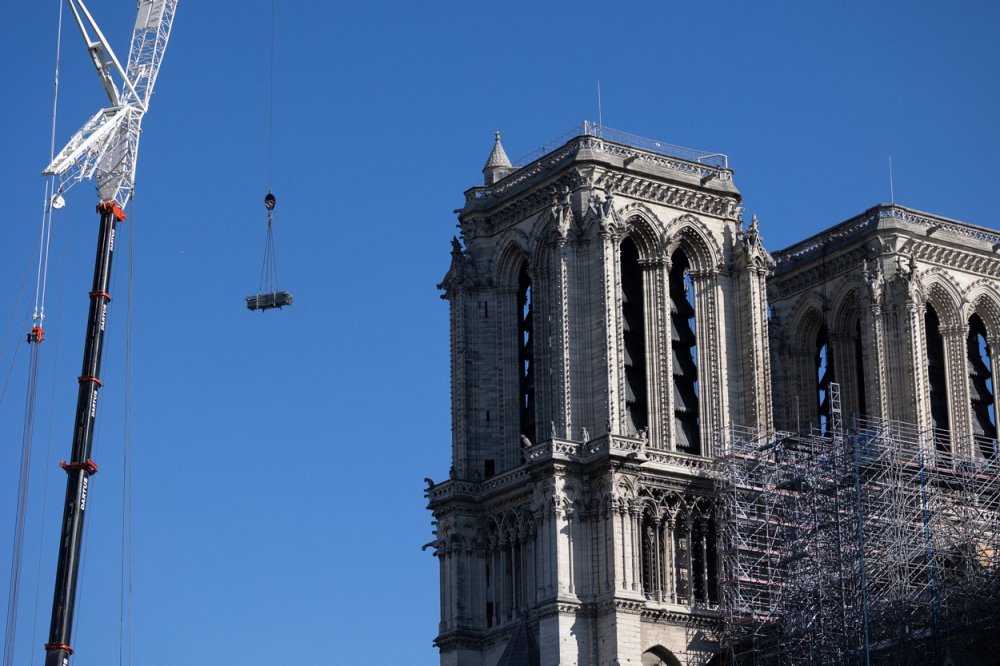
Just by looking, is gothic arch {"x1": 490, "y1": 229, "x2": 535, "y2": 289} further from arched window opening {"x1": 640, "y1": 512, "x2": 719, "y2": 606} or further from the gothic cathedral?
arched window opening {"x1": 640, "y1": 512, "x2": 719, "y2": 606}

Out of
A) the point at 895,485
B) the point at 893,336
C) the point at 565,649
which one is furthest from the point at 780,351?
the point at 565,649

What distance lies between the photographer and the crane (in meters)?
98.4

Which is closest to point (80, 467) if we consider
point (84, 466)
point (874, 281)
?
point (84, 466)

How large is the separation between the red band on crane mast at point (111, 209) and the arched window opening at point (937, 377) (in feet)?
128

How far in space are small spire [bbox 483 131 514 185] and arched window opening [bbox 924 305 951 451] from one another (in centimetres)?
2035

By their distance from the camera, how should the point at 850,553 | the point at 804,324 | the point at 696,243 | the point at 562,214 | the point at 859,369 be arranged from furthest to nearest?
1. the point at 804,324
2. the point at 859,369
3. the point at 696,243
4. the point at 562,214
5. the point at 850,553

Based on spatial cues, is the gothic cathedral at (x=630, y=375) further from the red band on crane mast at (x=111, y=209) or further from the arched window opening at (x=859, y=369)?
the red band on crane mast at (x=111, y=209)

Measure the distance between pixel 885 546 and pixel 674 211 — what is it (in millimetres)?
17742

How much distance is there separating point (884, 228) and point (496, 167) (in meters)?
17.8

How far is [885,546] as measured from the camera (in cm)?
11262

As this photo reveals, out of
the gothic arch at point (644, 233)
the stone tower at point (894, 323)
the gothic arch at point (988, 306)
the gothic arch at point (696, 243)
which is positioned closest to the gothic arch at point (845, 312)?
the stone tower at point (894, 323)

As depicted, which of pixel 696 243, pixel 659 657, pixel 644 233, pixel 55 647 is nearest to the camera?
pixel 55 647

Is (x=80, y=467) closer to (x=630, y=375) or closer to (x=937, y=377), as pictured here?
(x=630, y=375)

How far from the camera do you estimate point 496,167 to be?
409 feet
